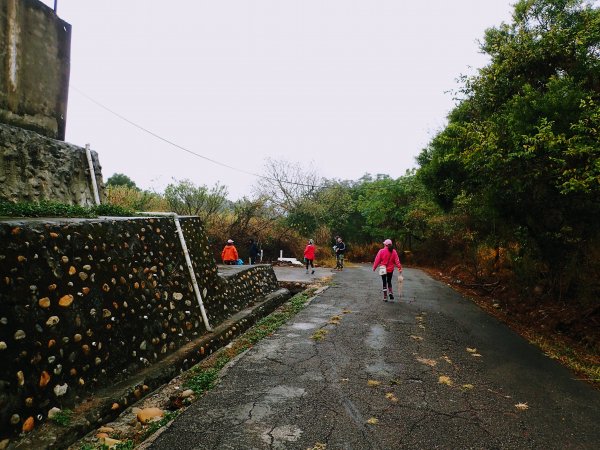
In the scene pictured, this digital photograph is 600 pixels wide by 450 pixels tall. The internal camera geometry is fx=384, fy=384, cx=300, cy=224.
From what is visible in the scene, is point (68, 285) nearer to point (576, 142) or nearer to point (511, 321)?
point (576, 142)

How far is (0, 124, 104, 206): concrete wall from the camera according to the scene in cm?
588

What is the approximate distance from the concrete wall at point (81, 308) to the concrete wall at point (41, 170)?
173cm

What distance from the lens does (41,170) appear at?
652 centimetres

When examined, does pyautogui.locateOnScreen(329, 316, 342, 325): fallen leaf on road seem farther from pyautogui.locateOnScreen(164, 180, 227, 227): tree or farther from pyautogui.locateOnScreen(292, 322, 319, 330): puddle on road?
pyautogui.locateOnScreen(164, 180, 227, 227): tree

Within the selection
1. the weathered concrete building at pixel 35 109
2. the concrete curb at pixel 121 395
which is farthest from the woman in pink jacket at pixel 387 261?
the weathered concrete building at pixel 35 109

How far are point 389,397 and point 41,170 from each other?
6.53 meters

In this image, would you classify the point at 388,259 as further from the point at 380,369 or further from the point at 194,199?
the point at 194,199

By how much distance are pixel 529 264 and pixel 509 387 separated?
830cm

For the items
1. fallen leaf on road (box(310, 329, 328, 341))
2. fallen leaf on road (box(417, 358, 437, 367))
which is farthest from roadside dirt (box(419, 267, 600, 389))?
fallen leaf on road (box(310, 329, 328, 341))

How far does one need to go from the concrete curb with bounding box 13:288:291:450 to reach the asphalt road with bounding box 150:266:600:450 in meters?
0.82

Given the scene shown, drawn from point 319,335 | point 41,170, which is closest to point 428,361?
point 319,335

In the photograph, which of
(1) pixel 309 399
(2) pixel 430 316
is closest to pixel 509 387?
(1) pixel 309 399

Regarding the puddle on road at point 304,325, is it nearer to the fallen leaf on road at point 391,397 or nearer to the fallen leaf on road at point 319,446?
the fallen leaf on road at point 391,397

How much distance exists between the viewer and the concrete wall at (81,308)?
3623mm
